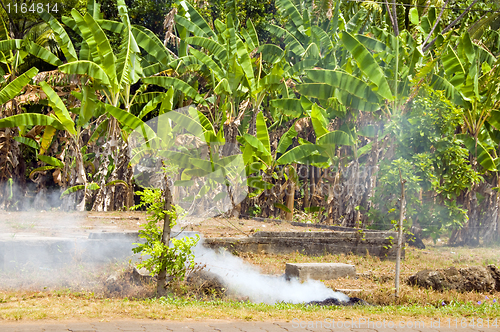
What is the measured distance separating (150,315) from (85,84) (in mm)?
8291

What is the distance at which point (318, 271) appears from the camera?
279 inches

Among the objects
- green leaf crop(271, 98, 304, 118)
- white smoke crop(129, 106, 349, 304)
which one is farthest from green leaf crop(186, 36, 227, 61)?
green leaf crop(271, 98, 304, 118)

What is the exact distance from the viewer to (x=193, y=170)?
35.0 feet

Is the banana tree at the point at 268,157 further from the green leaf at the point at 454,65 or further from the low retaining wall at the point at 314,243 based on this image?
the green leaf at the point at 454,65

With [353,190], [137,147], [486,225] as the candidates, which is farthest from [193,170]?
[486,225]

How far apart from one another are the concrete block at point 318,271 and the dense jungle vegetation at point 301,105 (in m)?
2.84

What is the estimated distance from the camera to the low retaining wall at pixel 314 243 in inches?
327

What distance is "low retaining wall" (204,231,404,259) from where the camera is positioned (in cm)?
830

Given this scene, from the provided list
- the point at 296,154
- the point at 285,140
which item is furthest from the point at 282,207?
the point at 296,154

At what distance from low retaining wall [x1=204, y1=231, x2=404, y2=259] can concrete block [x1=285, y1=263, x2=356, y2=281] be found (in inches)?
54.9

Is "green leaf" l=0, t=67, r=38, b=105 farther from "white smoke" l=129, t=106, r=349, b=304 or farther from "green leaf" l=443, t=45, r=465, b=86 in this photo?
"green leaf" l=443, t=45, r=465, b=86

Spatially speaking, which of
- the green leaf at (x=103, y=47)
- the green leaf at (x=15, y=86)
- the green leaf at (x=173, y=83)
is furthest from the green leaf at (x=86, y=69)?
the green leaf at (x=173, y=83)

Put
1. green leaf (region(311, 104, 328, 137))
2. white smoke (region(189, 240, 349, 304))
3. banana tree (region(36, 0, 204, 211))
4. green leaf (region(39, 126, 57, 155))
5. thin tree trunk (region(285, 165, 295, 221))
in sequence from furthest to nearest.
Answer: thin tree trunk (region(285, 165, 295, 221)) → green leaf (region(39, 126, 57, 155)) → green leaf (region(311, 104, 328, 137)) → banana tree (region(36, 0, 204, 211)) → white smoke (region(189, 240, 349, 304))

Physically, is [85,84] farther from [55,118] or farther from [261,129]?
[261,129]
